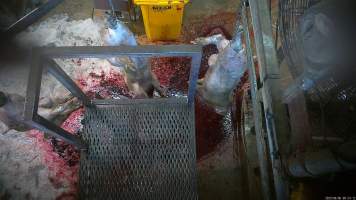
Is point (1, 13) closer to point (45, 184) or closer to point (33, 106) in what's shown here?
point (45, 184)

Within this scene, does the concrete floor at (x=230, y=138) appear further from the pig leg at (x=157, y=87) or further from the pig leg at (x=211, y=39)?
the pig leg at (x=157, y=87)

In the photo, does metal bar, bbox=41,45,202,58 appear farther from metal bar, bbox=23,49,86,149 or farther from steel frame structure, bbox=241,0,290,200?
steel frame structure, bbox=241,0,290,200

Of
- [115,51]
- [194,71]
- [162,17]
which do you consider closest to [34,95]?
[115,51]

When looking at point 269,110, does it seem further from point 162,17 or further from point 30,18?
point 30,18

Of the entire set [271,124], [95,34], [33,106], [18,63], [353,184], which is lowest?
[353,184]

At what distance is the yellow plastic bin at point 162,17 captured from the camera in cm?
391

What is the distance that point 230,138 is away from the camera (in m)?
3.99

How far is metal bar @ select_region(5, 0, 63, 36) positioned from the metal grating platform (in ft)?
7.03

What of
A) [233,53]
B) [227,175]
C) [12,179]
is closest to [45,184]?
[12,179]

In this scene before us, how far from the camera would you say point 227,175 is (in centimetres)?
390

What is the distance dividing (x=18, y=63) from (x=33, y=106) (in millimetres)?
2724

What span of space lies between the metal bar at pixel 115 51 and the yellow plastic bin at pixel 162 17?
1547mm

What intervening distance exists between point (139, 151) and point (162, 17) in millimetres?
1724

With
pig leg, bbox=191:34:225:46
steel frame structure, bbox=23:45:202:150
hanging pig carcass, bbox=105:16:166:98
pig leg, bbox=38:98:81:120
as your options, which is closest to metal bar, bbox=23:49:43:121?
steel frame structure, bbox=23:45:202:150
